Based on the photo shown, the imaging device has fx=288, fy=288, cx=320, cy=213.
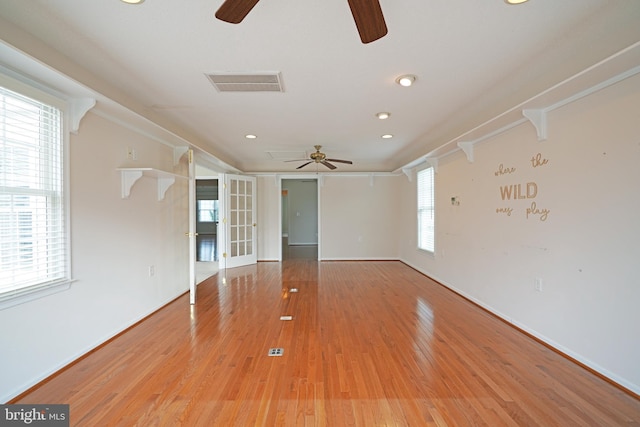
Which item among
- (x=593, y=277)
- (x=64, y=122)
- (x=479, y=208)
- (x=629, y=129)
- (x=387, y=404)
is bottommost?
(x=387, y=404)

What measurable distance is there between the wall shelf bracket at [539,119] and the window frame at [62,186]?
3.85 m

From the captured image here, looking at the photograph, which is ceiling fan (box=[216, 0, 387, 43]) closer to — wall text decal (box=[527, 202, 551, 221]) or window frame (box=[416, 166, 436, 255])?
wall text decal (box=[527, 202, 551, 221])

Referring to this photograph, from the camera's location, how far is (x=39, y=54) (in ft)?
6.32

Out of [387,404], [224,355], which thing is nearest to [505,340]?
[387,404]

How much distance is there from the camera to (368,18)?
1.40 m

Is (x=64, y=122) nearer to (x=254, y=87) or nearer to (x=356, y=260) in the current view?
(x=254, y=87)

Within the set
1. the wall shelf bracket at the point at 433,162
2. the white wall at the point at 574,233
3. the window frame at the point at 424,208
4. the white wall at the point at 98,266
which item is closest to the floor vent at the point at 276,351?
the white wall at the point at 98,266

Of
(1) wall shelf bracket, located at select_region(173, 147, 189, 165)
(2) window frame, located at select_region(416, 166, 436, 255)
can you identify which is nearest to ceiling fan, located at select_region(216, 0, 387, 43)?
(1) wall shelf bracket, located at select_region(173, 147, 189, 165)

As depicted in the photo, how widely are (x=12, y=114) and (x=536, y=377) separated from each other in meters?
4.03

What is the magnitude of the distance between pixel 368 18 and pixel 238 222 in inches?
220

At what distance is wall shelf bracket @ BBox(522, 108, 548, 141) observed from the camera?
2609 mm

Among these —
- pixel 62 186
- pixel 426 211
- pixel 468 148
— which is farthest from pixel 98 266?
pixel 426 211

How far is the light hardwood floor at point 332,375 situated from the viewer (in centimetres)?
173

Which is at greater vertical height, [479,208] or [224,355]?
[479,208]
